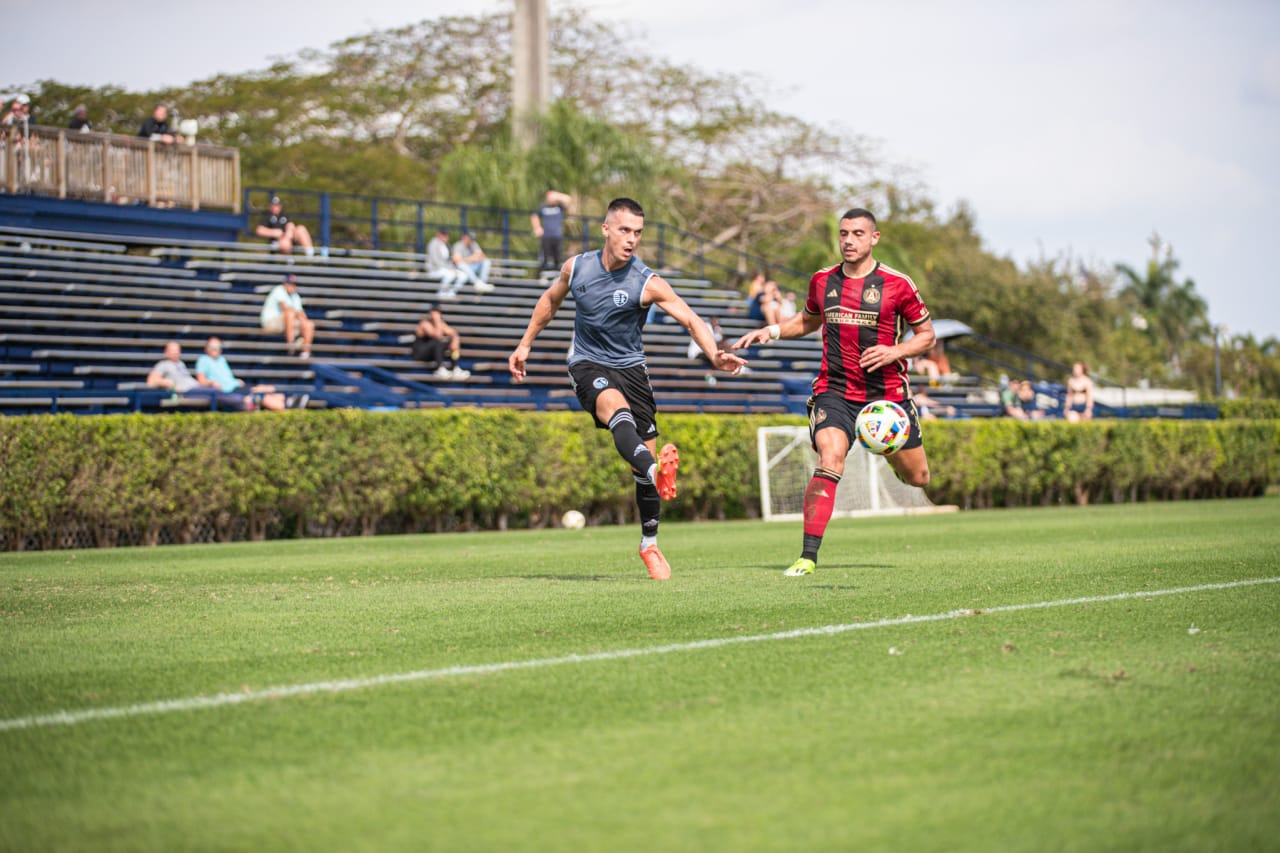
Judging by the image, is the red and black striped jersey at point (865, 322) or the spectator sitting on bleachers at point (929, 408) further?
the spectator sitting on bleachers at point (929, 408)

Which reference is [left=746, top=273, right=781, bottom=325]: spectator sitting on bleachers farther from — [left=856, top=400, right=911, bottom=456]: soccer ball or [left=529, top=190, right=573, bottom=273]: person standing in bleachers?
[left=856, top=400, right=911, bottom=456]: soccer ball

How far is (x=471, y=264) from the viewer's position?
29.8 metres

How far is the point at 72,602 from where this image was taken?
8195mm

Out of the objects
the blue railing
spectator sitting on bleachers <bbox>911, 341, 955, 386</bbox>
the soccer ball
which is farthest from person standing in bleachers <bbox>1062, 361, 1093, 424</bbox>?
the soccer ball

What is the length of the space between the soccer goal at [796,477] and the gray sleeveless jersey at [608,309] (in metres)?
13.6

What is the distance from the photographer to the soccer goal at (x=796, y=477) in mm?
22547

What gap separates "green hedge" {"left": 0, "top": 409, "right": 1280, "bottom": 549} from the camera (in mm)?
17094

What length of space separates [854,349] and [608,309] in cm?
176

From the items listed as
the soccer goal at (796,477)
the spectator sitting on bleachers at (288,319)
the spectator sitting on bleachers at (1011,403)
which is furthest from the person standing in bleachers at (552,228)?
the spectator sitting on bleachers at (1011,403)

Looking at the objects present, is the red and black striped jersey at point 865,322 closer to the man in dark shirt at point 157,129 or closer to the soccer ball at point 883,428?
the soccer ball at point 883,428

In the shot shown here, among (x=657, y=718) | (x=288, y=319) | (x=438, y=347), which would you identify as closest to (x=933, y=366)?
(x=438, y=347)

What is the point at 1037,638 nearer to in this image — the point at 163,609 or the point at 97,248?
the point at 163,609

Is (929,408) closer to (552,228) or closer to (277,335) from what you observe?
(552,228)

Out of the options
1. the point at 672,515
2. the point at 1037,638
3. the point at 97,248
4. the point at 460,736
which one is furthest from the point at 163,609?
the point at 97,248
